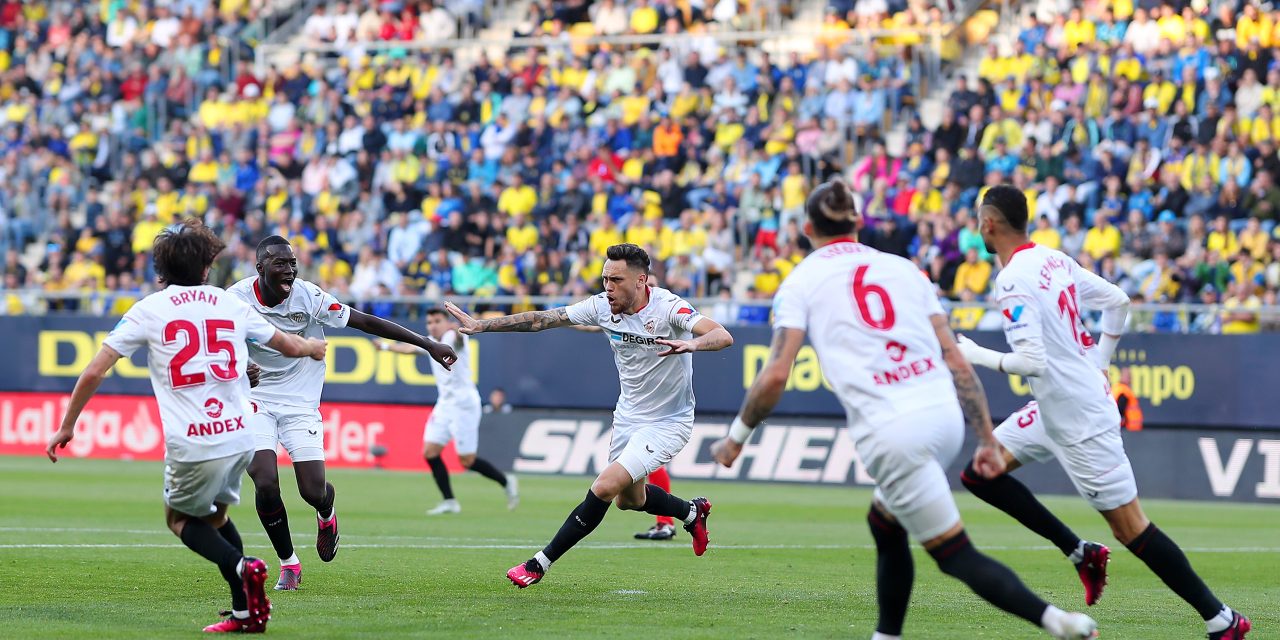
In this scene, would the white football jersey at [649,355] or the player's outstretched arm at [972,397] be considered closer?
the player's outstretched arm at [972,397]

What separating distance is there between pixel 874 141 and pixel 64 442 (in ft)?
67.2

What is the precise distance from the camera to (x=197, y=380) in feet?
27.1

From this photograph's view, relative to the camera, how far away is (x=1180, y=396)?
2292 centimetres

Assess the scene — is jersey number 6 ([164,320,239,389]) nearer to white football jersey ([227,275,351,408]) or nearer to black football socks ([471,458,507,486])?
white football jersey ([227,275,351,408])

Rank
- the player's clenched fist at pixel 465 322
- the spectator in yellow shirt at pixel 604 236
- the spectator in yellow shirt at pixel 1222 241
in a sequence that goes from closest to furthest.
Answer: the player's clenched fist at pixel 465 322 < the spectator in yellow shirt at pixel 1222 241 < the spectator in yellow shirt at pixel 604 236

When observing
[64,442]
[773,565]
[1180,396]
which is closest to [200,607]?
[64,442]

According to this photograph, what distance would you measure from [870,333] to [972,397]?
57cm

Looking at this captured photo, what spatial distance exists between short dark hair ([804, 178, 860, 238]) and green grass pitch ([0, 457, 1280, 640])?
231cm

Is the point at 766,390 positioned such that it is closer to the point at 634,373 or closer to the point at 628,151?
the point at 634,373

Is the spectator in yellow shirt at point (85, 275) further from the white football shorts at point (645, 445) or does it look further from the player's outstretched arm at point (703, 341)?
the player's outstretched arm at point (703, 341)

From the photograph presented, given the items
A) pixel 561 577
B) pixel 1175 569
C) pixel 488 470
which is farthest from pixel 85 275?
pixel 1175 569

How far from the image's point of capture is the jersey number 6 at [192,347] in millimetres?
8227

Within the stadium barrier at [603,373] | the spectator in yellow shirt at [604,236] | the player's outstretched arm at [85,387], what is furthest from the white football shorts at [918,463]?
the spectator in yellow shirt at [604,236]

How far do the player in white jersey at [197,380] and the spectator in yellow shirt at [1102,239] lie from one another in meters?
17.0
